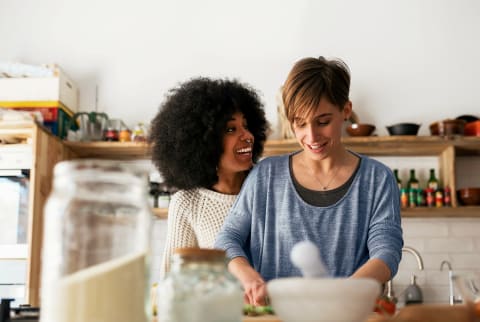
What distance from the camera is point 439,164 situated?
4.83 metres

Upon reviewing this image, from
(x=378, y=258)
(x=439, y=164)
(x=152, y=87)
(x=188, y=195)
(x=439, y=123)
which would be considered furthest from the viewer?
(x=152, y=87)

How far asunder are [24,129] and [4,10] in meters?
1.41

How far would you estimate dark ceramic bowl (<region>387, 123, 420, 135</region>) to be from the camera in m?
4.55

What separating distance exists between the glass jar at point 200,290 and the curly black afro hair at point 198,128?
1831 mm

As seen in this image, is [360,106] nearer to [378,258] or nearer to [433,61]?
[433,61]

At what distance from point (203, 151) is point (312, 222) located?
92cm

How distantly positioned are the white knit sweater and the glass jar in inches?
64.6

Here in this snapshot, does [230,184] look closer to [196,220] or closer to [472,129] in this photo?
[196,220]

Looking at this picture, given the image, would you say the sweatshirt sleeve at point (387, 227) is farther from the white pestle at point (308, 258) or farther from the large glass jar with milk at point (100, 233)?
the large glass jar with milk at point (100, 233)

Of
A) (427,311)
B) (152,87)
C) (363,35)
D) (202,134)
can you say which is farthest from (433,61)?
(427,311)

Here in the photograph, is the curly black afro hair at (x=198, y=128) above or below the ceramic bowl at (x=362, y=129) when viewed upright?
below

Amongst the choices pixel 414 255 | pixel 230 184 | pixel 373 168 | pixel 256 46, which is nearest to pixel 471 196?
pixel 414 255

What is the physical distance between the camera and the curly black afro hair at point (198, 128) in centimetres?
273

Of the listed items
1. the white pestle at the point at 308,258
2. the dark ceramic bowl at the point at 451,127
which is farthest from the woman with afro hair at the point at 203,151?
the dark ceramic bowl at the point at 451,127
